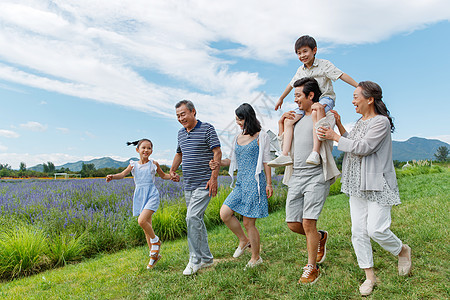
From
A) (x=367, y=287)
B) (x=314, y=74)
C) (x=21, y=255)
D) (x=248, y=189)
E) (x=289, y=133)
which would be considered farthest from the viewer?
(x=21, y=255)

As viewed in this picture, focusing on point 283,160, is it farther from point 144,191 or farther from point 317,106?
point 144,191

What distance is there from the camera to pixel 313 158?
337cm

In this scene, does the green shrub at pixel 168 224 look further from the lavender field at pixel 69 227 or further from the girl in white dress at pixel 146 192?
the girl in white dress at pixel 146 192

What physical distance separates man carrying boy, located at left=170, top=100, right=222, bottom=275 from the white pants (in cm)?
164

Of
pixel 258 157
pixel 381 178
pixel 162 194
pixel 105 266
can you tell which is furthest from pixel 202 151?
pixel 162 194

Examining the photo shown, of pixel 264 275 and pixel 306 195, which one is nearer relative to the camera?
pixel 306 195

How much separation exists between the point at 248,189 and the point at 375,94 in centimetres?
174

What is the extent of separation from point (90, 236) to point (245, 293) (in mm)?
3869

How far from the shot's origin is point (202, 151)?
4312 millimetres

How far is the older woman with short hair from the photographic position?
321cm

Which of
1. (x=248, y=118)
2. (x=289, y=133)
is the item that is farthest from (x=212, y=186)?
(x=289, y=133)

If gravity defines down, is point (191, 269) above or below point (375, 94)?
below

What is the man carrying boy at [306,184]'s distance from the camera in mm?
3468

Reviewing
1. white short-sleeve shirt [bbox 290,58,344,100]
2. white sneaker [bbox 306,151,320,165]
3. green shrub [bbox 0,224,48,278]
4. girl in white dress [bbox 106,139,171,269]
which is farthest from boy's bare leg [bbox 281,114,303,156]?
green shrub [bbox 0,224,48,278]
